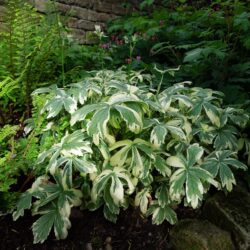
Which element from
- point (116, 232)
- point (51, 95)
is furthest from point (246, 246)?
point (51, 95)

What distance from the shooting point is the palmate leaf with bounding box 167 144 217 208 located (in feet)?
4.39

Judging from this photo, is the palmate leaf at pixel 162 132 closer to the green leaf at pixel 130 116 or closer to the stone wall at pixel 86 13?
the green leaf at pixel 130 116

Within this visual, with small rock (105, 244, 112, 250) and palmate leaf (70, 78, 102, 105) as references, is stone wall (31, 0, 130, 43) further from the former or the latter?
small rock (105, 244, 112, 250)

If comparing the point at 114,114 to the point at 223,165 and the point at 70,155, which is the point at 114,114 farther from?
the point at 223,165

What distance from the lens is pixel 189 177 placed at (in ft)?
4.59

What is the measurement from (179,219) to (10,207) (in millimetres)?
854

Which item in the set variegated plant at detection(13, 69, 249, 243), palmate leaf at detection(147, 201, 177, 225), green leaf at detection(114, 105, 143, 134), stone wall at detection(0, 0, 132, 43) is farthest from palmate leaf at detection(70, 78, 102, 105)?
stone wall at detection(0, 0, 132, 43)

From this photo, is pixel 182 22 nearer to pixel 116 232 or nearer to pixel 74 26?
pixel 74 26

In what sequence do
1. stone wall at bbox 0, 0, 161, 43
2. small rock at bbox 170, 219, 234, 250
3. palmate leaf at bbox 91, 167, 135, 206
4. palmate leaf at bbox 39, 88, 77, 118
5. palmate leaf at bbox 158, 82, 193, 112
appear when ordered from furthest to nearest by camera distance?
stone wall at bbox 0, 0, 161, 43 < palmate leaf at bbox 158, 82, 193, 112 < palmate leaf at bbox 39, 88, 77, 118 < small rock at bbox 170, 219, 234, 250 < palmate leaf at bbox 91, 167, 135, 206

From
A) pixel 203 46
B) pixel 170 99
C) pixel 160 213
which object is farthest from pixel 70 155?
pixel 203 46

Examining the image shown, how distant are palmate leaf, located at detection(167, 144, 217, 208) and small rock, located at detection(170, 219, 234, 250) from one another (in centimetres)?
19

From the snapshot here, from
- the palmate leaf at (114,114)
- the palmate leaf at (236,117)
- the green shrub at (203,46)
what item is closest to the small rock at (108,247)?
the palmate leaf at (114,114)

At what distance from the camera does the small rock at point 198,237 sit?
1.43 m

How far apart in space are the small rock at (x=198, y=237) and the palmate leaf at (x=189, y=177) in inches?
7.4
